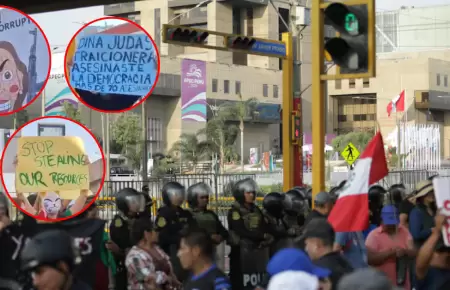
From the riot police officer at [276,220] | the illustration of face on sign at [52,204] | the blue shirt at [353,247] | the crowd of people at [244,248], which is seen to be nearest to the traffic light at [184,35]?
the crowd of people at [244,248]

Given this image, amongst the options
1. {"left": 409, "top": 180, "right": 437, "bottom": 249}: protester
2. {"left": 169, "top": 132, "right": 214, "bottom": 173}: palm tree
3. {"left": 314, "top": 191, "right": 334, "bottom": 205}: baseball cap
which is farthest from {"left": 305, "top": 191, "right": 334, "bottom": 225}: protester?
{"left": 169, "top": 132, "right": 214, "bottom": 173}: palm tree

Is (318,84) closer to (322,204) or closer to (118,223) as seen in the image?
(322,204)

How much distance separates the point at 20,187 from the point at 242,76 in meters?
71.4

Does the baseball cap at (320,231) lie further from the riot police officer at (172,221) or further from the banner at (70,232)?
the riot police officer at (172,221)

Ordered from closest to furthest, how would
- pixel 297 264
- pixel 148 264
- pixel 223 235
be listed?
pixel 297 264
pixel 148 264
pixel 223 235

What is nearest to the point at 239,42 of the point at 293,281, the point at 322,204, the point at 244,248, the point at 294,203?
the point at 294,203

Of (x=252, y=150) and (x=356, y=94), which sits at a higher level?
(x=356, y=94)

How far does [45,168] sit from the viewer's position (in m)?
8.62

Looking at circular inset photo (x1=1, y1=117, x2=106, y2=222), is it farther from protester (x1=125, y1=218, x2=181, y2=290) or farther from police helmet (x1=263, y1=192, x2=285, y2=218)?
police helmet (x1=263, y1=192, x2=285, y2=218)

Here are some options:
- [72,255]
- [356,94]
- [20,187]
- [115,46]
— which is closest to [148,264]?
[20,187]

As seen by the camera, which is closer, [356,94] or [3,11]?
[3,11]

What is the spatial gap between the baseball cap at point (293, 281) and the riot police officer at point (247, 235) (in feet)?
22.4

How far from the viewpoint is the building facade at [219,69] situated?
251 feet

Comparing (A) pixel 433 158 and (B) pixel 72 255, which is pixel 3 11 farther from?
(A) pixel 433 158
